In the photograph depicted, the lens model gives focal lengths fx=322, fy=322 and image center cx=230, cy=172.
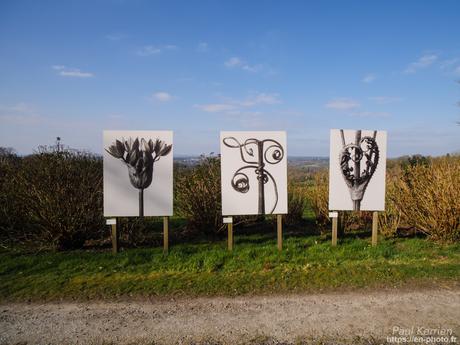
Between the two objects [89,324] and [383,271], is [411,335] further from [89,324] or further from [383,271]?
[89,324]

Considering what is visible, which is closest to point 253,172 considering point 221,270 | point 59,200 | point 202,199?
point 202,199

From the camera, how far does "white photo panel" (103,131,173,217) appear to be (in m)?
7.15

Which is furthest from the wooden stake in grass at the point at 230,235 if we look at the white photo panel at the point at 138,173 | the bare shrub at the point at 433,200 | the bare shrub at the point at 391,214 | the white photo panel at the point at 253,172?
the bare shrub at the point at 433,200

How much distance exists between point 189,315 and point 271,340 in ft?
3.82

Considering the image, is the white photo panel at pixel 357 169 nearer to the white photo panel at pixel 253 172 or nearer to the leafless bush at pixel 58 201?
the white photo panel at pixel 253 172

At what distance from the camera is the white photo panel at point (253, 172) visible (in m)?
7.53

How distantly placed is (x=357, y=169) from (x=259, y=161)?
2.46 meters

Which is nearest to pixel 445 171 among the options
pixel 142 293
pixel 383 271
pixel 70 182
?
pixel 383 271

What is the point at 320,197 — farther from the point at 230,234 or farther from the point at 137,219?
the point at 137,219

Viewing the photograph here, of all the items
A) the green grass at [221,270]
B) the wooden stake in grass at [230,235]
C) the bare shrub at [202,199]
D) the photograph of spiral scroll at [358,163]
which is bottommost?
the green grass at [221,270]

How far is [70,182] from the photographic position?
279 inches

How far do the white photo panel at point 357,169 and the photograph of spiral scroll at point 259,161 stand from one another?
1397mm

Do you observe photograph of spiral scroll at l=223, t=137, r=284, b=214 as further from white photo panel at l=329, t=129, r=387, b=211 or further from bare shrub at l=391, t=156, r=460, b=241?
bare shrub at l=391, t=156, r=460, b=241

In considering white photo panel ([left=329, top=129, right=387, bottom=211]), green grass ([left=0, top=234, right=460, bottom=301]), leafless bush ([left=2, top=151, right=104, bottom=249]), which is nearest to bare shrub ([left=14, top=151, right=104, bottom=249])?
leafless bush ([left=2, top=151, right=104, bottom=249])
